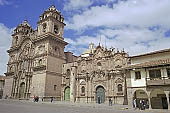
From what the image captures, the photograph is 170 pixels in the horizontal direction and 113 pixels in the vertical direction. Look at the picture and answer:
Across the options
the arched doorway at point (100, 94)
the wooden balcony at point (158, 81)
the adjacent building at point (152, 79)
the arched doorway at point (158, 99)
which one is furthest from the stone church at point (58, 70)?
the wooden balcony at point (158, 81)

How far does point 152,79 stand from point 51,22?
28105 mm

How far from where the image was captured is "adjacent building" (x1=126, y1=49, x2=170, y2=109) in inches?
808

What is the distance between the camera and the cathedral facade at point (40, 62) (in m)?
35.9

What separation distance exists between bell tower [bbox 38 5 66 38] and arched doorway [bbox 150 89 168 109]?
27251 mm

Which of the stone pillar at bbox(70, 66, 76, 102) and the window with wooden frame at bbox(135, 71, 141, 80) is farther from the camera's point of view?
the stone pillar at bbox(70, 66, 76, 102)

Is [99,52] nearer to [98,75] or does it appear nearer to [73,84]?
[98,75]

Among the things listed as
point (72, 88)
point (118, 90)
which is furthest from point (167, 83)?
point (72, 88)

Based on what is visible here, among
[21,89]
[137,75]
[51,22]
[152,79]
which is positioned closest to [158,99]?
[152,79]

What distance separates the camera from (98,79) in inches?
1284

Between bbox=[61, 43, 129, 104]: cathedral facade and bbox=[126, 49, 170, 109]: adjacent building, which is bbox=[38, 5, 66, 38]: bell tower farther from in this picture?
bbox=[126, 49, 170, 109]: adjacent building

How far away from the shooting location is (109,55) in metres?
32.5

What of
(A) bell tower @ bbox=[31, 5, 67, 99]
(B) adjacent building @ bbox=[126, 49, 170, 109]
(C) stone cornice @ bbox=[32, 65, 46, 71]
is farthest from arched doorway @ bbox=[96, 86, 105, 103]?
(C) stone cornice @ bbox=[32, 65, 46, 71]

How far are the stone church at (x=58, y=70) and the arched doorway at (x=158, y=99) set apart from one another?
597 cm

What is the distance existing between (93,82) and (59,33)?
55.1 feet
